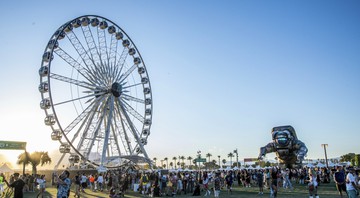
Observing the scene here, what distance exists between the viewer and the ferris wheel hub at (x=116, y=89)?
35991 mm

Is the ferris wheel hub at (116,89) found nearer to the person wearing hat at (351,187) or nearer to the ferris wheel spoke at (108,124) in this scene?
the ferris wheel spoke at (108,124)

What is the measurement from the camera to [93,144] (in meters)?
34.0

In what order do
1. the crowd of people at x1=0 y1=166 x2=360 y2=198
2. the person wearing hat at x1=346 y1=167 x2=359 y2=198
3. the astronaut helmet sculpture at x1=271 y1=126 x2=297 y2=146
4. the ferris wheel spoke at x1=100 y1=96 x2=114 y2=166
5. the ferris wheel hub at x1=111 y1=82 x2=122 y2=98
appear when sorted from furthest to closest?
the ferris wheel hub at x1=111 y1=82 x2=122 y2=98 → the ferris wheel spoke at x1=100 y1=96 x2=114 y2=166 → the astronaut helmet sculpture at x1=271 y1=126 x2=297 y2=146 → the crowd of people at x1=0 y1=166 x2=360 y2=198 → the person wearing hat at x1=346 y1=167 x2=359 y2=198

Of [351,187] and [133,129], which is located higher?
[133,129]

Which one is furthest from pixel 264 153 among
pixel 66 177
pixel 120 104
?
pixel 66 177

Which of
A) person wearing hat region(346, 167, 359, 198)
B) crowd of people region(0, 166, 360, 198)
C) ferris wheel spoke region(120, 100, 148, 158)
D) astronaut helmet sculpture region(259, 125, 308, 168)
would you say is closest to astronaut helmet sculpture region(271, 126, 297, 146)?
astronaut helmet sculpture region(259, 125, 308, 168)

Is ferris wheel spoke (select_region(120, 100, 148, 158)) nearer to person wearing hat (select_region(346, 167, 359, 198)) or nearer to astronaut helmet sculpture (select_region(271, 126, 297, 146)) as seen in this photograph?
astronaut helmet sculpture (select_region(271, 126, 297, 146))

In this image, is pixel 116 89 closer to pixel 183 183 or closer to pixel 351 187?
pixel 183 183

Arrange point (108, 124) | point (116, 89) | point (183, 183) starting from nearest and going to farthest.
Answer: point (183, 183), point (108, 124), point (116, 89)

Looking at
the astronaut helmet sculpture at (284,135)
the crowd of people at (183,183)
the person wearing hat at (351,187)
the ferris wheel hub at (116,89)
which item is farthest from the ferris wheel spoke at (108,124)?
the person wearing hat at (351,187)

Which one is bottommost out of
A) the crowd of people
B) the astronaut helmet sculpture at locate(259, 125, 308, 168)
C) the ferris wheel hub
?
the crowd of people

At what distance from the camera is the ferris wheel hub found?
118 feet

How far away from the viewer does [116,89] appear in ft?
119

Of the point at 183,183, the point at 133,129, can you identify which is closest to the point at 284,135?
the point at 183,183
